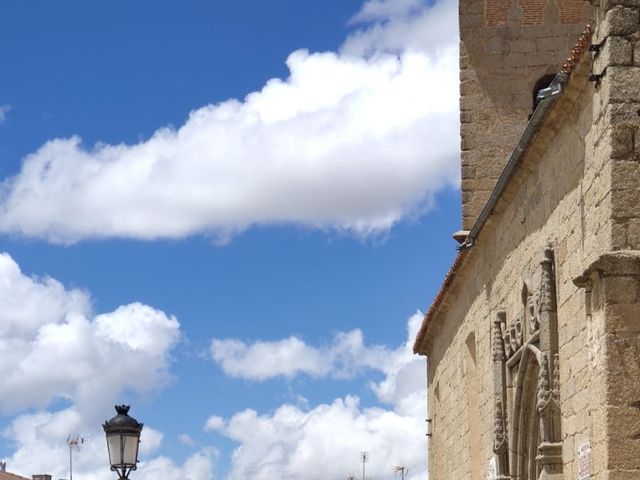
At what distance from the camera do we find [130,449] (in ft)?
42.2

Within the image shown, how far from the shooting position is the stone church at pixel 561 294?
10414mm

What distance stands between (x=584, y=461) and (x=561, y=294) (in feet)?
5.97

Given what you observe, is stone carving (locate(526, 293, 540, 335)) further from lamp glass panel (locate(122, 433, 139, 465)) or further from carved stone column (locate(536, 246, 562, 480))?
lamp glass panel (locate(122, 433, 139, 465))

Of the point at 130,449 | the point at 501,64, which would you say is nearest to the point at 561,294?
the point at 130,449

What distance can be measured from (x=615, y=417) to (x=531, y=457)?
4247 mm

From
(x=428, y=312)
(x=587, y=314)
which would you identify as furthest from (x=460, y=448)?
(x=587, y=314)

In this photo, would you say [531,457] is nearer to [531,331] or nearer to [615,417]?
[531,331]

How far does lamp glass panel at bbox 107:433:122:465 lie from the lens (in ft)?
42.0

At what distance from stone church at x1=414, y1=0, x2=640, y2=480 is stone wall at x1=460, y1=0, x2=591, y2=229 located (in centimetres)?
314

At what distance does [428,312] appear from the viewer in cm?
2066

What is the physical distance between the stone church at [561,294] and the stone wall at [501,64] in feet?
10.3

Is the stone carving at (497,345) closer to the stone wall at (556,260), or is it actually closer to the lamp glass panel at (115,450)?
the stone wall at (556,260)

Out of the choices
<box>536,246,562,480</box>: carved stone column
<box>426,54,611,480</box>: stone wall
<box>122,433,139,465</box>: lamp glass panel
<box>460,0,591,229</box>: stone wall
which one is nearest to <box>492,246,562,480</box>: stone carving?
<box>536,246,562,480</box>: carved stone column

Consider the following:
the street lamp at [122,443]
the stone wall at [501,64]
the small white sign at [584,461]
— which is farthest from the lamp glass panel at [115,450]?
the stone wall at [501,64]
